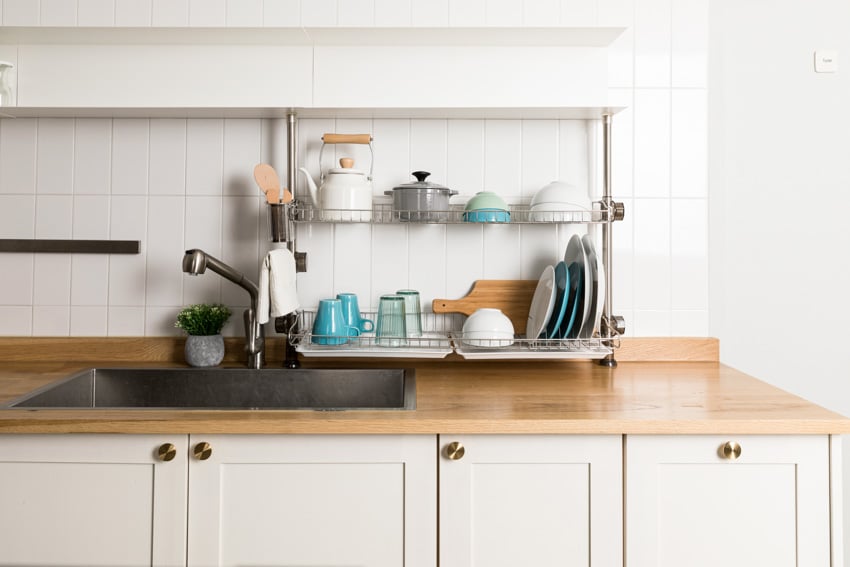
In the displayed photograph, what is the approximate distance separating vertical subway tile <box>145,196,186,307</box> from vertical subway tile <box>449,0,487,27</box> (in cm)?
83

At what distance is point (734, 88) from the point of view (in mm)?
2014

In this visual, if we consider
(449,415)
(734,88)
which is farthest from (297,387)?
(734,88)

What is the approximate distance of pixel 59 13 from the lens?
5.57 feet

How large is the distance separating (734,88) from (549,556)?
4.81ft

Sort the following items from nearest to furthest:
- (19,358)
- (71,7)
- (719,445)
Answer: (719,445)
(71,7)
(19,358)

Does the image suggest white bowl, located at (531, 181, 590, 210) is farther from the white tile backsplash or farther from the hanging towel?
the hanging towel

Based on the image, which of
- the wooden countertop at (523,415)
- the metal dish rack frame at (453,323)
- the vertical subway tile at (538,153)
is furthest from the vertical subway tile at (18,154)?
the vertical subway tile at (538,153)

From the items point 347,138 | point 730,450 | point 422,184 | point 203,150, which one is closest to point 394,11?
point 347,138

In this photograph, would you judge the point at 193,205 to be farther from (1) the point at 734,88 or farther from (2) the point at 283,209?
(1) the point at 734,88

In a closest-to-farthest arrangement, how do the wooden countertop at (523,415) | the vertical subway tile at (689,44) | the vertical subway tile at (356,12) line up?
the wooden countertop at (523,415)
the vertical subway tile at (356,12)
the vertical subway tile at (689,44)

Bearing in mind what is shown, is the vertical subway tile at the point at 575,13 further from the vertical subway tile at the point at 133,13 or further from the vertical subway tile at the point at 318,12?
the vertical subway tile at the point at 133,13

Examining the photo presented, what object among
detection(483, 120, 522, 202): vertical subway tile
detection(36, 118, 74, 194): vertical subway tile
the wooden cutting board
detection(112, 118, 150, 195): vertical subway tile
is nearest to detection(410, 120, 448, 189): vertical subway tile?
detection(483, 120, 522, 202): vertical subway tile

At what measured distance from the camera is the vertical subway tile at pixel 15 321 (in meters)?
1.94

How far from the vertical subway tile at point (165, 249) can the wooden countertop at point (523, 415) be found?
1.40 ft
